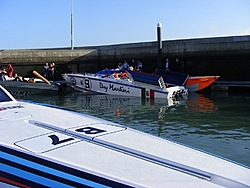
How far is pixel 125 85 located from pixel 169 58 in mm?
7823

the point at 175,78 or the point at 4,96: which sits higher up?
the point at 4,96

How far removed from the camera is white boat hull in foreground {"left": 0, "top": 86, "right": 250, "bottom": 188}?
2.04 metres

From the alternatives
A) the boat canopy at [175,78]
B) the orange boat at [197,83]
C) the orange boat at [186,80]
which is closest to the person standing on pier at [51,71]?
the orange boat at [186,80]

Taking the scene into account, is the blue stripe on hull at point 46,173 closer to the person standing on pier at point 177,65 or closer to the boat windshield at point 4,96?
the boat windshield at point 4,96

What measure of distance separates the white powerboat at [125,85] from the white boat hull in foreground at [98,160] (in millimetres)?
12105

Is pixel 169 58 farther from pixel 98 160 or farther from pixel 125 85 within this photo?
pixel 98 160

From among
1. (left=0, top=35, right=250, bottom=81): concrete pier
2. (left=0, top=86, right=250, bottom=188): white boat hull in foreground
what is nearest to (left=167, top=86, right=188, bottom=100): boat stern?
(left=0, top=35, right=250, bottom=81): concrete pier

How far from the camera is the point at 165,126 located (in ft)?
27.8

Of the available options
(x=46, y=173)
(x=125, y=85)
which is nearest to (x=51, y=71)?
(x=125, y=85)

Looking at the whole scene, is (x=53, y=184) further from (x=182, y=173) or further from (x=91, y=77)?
(x=91, y=77)

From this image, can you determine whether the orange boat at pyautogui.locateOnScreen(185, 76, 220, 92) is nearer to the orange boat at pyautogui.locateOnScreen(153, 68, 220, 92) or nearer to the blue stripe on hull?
the orange boat at pyautogui.locateOnScreen(153, 68, 220, 92)

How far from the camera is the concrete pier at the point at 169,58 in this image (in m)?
20.8

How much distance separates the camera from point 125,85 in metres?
16.1

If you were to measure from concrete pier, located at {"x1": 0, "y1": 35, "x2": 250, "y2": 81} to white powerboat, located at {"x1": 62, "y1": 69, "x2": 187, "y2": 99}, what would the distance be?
6.32m
